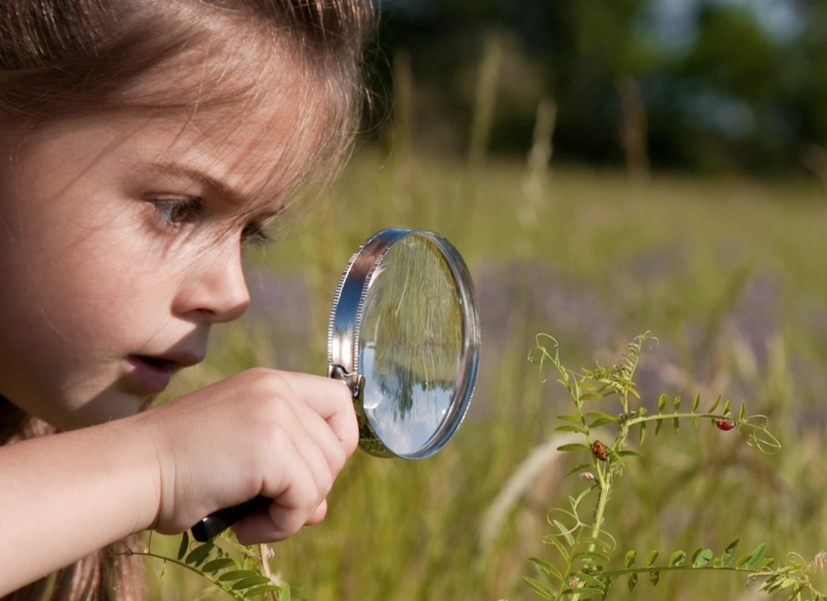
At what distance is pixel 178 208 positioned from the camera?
1054 mm

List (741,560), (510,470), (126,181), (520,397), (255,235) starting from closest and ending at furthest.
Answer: (741,560), (126,181), (255,235), (510,470), (520,397)

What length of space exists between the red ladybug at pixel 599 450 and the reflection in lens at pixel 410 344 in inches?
9.6

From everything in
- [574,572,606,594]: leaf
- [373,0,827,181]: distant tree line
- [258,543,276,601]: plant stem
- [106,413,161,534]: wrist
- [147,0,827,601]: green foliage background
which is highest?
[574,572,606,594]: leaf

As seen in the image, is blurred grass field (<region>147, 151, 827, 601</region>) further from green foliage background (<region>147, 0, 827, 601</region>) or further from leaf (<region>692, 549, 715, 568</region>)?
leaf (<region>692, 549, 715, 568</region>)

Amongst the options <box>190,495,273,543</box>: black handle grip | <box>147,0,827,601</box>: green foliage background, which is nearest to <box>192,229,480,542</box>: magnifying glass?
<box>190,495,273,543</box>: black handle grip

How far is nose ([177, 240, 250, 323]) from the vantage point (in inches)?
41.7

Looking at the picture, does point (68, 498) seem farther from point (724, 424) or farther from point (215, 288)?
point (724, 424)

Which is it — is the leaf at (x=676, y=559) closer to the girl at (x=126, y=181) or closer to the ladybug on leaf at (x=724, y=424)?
the ladybug on leaf at (x=724, y=424)

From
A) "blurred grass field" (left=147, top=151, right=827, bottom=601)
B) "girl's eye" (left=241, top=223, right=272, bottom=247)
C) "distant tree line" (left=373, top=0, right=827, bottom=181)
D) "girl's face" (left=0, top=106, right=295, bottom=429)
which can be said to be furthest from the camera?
"distant tree line" (left=373, top=0, right=827, bottom=181)

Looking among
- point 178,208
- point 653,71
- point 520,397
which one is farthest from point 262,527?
point 653,71

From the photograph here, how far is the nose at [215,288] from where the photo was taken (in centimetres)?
106

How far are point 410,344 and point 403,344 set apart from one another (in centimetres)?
1

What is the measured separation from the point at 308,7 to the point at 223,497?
65cm

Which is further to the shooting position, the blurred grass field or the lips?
the blurred grass field
